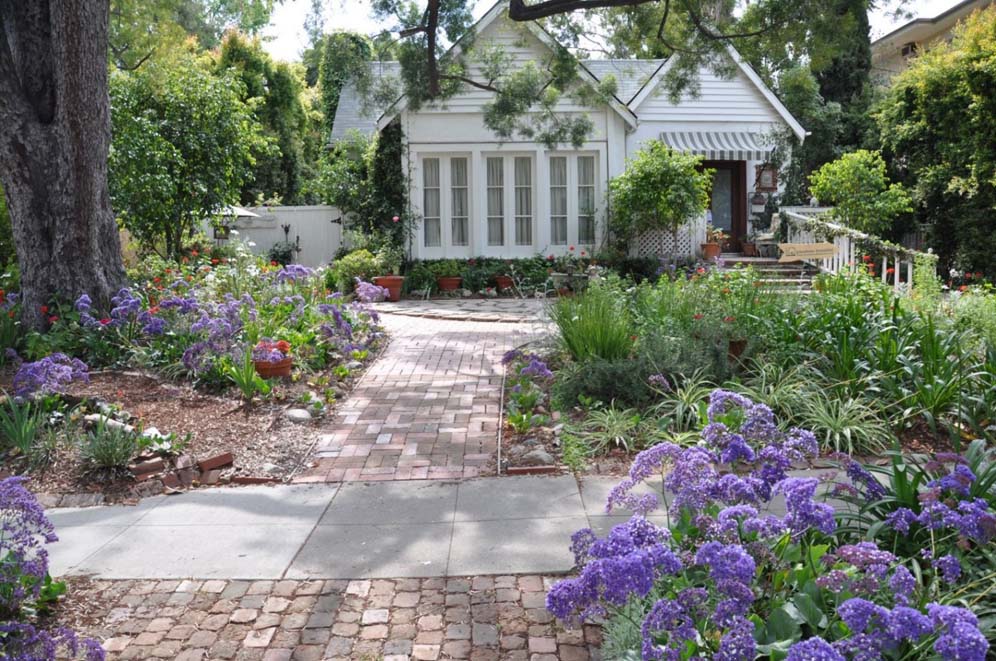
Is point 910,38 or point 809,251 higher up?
point 910,38

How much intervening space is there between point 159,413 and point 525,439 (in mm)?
2959

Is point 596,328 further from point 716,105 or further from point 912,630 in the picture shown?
point 716,105

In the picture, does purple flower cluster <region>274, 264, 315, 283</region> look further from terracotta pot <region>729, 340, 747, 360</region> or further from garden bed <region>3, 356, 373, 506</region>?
terracotta pot <region>729, 340, 747, 360</region>

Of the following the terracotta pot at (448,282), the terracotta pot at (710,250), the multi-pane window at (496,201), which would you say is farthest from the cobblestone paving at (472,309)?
the terracotta pot at (710,250)

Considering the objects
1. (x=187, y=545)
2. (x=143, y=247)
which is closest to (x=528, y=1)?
(x=143, y=247)

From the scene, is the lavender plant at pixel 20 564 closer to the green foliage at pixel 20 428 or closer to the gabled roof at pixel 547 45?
the green foliage at pixel 20 428

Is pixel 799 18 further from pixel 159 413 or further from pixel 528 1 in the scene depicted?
pixel 159 413

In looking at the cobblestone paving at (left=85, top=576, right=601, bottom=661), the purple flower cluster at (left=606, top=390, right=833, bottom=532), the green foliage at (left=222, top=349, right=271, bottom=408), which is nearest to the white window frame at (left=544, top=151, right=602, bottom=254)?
the green foliage at (left=222, top=349, right=271, bottom=408)

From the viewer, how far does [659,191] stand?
55.4 feet

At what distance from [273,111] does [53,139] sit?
2077 cm

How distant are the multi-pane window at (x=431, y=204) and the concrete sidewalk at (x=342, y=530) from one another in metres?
13.1

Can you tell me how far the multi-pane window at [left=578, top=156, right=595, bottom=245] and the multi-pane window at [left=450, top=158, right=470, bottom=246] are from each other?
97.6 inches

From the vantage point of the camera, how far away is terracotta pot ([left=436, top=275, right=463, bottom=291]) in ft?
56.5

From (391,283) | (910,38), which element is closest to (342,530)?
(391,283)
